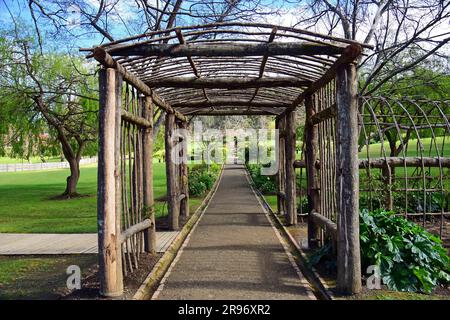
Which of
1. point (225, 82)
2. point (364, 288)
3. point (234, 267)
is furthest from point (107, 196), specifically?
point (364, 288)

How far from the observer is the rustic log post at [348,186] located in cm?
527

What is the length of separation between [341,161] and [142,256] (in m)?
3.72

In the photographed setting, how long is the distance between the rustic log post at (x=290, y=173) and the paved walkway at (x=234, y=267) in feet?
1.97

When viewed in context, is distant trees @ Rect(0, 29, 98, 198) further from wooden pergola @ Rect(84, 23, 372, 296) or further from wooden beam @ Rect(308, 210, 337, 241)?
wooden beam @ Rect(308, 210, 337, 241)

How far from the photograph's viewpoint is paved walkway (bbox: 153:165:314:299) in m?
5.43

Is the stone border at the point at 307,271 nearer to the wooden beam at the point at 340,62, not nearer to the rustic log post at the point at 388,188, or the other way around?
the rustic log post at the point at 388,188

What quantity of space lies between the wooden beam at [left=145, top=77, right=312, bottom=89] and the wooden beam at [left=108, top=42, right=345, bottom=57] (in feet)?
5.86

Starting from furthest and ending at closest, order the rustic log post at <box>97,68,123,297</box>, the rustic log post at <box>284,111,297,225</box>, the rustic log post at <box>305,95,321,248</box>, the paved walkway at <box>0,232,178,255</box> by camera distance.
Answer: the rustic log post at <box>284,111,297,225</box> → the paved walkway at <box>0,232,178,255</box> → the rustic log post at <box>305,95,321,248</box> → the rustic log post at <box>97,68,123,297</box>

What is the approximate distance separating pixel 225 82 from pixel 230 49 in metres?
1.87

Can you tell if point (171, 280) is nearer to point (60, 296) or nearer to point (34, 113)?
point (60, 296)

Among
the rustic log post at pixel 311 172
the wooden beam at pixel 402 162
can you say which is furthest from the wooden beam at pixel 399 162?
the rustic log post at pixel 311 172

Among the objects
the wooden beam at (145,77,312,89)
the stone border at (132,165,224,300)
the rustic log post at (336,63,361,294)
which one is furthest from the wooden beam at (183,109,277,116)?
the rustic log post at (336,63,361,294)

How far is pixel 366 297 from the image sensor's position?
16.7ft

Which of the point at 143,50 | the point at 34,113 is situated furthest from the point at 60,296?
the point at 34,113
